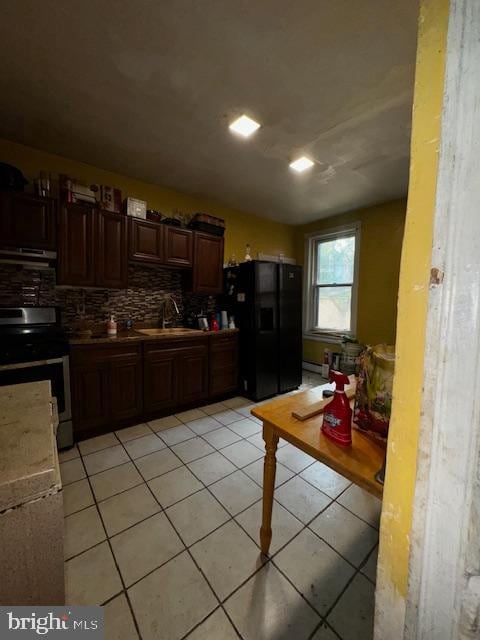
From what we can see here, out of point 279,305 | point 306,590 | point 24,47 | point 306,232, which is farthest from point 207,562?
point 306,232

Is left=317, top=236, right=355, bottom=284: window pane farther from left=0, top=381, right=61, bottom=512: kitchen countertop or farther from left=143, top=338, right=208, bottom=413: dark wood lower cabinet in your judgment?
left=0, top=381, right=61, bottom=512: kitchen countertop

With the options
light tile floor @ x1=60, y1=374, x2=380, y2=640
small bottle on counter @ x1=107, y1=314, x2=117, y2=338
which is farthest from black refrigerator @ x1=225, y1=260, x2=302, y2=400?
small bottle on counter @ x1=107, y1=314, x2=117, y2=338

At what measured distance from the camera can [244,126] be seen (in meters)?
1.92

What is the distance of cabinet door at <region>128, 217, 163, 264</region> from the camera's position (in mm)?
2473

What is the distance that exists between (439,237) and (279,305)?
274 cm

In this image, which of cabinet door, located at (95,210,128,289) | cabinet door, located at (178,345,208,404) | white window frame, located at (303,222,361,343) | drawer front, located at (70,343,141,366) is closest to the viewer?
drawer front, located at (70,343,141,366)

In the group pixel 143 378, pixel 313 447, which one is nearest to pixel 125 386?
pixel 143 378

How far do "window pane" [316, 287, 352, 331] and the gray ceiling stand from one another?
176 cm

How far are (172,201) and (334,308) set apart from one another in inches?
112

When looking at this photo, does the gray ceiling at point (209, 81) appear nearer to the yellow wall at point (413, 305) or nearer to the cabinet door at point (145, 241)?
the cabinet door at point (145, 241)

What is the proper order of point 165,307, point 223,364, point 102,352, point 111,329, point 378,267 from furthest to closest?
point 378,267
point 165,307
point 223,364
point 111,329
point 102,352

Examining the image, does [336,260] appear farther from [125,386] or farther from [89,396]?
[89,396]

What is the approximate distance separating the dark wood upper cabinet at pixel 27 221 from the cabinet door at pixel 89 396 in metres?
1.07

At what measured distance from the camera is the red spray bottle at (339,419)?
89 centimetres
